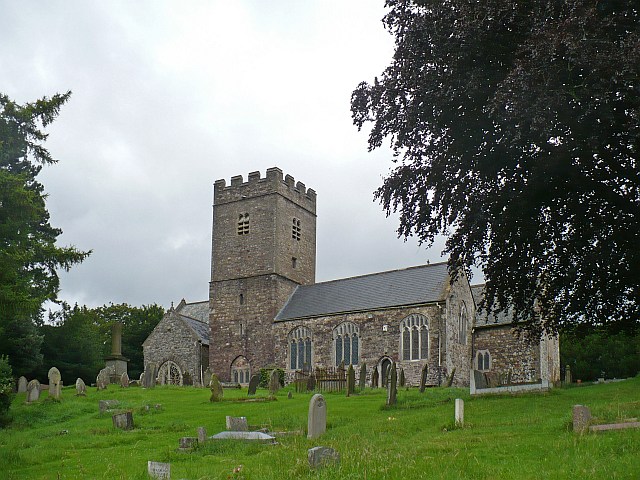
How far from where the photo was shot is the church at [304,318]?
37656 mm

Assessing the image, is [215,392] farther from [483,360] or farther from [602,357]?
[602,357]

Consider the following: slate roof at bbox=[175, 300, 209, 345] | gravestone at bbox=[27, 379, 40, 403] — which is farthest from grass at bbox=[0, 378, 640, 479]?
slate roof at bbox=[175, 300, 209, 345]

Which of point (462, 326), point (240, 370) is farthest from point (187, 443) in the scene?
point (240, 370)

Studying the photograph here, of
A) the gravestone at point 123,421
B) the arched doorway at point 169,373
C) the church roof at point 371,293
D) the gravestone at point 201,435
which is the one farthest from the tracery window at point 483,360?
the gravestone at point 201,435

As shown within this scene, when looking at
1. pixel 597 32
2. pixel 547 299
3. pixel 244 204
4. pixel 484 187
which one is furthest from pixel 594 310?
pixel 244 204

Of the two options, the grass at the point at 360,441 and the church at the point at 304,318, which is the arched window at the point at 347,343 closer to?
the church at the point at 304,318

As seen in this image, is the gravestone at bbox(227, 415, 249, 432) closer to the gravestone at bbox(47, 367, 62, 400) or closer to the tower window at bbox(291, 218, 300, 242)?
the gravestone at bbox(47, 367, 62, 400)

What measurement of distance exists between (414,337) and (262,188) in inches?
567

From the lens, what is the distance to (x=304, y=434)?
1590 centimetres

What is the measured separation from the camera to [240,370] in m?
43.9

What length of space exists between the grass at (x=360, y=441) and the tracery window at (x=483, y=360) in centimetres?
1378

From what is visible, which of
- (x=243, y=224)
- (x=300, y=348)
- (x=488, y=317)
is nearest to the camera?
(x=488, y=317)

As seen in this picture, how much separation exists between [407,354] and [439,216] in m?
19.1

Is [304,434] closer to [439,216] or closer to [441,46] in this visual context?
[439,216]
